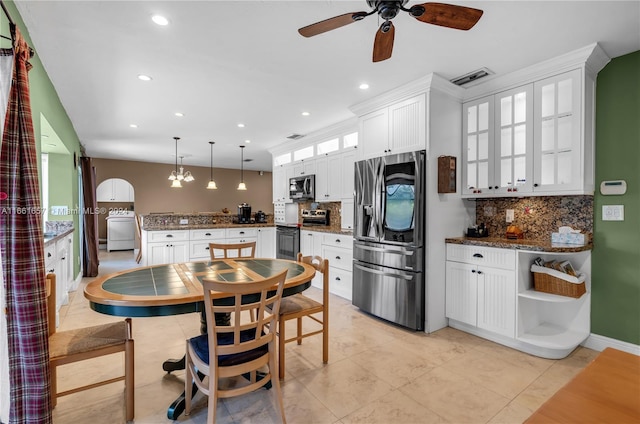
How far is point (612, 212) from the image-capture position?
266cm

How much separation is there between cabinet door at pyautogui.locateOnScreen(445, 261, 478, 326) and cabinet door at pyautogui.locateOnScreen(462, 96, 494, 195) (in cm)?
83

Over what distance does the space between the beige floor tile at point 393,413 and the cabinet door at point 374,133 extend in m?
2.47

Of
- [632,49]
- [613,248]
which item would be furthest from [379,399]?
[632,49]

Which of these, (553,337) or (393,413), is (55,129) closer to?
(393,413)

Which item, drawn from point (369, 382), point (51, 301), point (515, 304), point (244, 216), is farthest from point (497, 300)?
point (244, 216)

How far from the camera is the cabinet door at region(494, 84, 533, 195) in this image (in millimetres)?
2910

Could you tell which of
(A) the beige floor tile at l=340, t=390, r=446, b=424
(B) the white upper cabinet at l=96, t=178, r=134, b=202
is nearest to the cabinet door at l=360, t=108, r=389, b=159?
(A) the beige floor tile at l=340, t=390, r=446, b=424

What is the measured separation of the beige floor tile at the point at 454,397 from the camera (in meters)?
1.92

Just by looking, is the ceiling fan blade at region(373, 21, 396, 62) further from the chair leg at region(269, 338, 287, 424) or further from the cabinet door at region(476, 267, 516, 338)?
the cabinet door at region(476, 267, 516, 338)

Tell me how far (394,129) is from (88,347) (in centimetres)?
320

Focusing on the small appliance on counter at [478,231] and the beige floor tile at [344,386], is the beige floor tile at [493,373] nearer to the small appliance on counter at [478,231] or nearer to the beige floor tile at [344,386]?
the beige floor tile at [344,386]

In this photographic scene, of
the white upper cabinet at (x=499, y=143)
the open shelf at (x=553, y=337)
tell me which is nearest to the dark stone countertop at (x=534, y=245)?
the white upper cabinet at (x=499, y=143)

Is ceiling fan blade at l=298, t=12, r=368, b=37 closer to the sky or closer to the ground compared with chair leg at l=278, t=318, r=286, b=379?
closer to the sky

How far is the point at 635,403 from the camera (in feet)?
2.30
